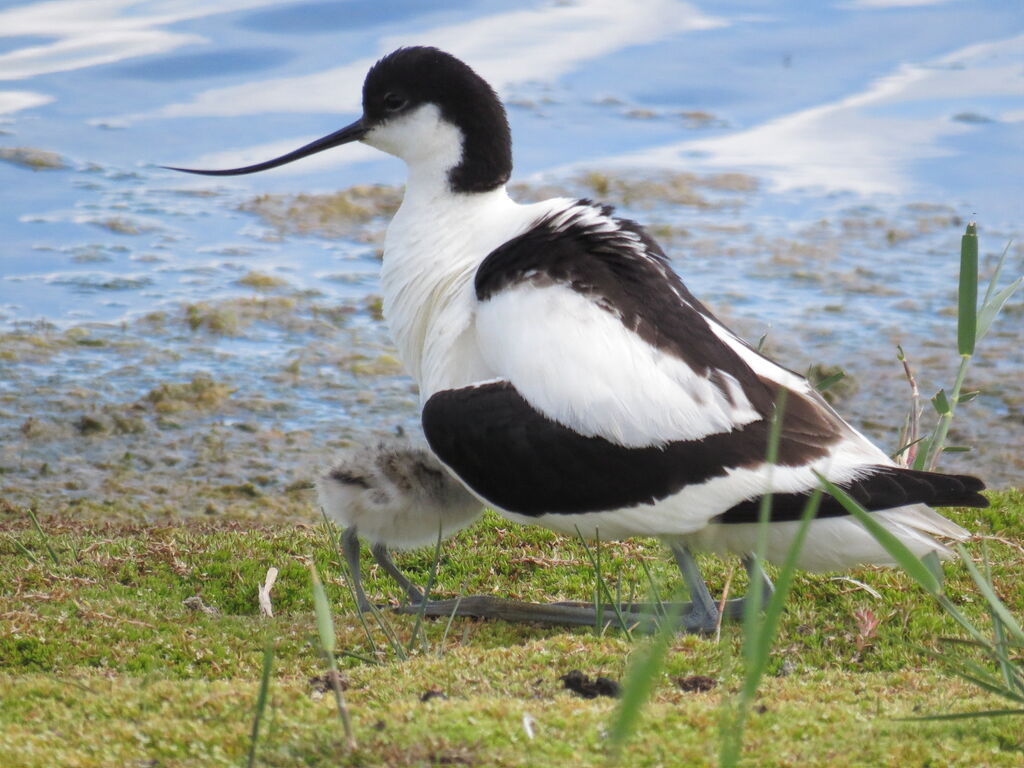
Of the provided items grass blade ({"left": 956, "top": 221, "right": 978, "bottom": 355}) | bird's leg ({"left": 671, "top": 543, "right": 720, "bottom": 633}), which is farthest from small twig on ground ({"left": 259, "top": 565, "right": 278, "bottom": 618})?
grass blade ({"left": 956, "top": 221, "right": 978, "bottom": 355})

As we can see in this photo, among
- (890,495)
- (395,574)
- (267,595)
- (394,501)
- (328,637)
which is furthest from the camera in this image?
(395,574)

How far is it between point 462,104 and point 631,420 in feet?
5.74

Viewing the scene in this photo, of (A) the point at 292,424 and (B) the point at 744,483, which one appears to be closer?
(B) the point at 744,483

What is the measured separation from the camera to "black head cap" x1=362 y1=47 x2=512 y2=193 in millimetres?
5223

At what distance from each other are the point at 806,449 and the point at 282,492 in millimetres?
4026

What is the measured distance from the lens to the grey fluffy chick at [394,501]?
15.9ft

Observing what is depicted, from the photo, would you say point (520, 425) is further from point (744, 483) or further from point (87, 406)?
point (87, 406)

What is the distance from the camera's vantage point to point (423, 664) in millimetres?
3611

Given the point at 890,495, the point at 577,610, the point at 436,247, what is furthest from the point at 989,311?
the point at 436,247

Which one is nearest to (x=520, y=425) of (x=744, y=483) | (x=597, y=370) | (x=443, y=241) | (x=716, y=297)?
(x=597, y=370)

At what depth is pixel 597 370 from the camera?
4.18 meters

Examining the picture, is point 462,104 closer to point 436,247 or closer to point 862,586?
point 436,247

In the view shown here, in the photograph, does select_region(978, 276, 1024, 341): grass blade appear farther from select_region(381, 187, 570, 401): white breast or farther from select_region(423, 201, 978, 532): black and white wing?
select_region(381, 187, 570, 401): white breast

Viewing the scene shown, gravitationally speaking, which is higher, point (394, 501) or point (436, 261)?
point (436, 261)
